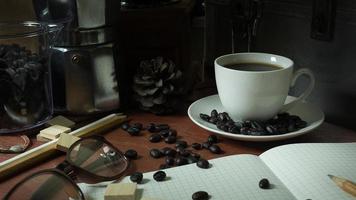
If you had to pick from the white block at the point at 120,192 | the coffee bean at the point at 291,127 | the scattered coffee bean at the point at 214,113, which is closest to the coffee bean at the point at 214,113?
the scattered coffee bean at the point at 214,113

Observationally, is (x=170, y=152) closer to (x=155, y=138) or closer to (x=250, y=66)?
(x=155, y=138)

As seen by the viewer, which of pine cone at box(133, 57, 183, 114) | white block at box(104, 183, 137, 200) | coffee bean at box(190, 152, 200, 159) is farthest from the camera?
pine cone at box(133, 57, 183, 114)

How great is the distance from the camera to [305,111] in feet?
2.19

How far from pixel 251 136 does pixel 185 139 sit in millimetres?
96

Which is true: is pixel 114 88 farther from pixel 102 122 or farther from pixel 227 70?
pixel 227 70

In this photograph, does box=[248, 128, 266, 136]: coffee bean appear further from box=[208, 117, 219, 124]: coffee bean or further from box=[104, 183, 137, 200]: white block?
box=[104, 183, 137, 200]: white block

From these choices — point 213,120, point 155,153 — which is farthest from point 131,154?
point 213,120

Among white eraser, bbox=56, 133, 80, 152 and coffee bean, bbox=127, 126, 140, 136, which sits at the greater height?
white eraser, bbox=56, 133, 80, 152

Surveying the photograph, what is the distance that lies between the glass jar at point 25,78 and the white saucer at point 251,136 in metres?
0.21

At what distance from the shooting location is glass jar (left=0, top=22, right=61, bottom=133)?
632mm

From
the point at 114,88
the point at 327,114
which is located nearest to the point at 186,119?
the point at 114,88

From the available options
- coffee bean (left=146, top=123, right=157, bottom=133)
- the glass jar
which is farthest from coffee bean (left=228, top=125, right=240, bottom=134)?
the glass jar

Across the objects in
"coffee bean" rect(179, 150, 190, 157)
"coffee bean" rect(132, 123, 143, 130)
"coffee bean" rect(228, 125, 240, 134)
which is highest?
"coffee bean" rect(228, 125, 240, 134)

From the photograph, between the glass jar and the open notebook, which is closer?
the open notebook
